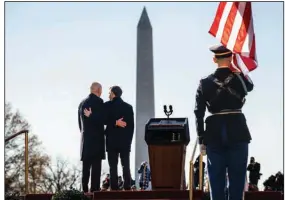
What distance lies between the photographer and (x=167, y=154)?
43.3ft

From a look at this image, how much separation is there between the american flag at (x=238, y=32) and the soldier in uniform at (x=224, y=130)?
1.49 ft

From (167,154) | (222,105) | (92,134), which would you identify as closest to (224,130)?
(222,105)

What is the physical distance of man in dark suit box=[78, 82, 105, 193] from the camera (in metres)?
13.3

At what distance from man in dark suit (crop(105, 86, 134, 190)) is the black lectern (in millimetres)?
364

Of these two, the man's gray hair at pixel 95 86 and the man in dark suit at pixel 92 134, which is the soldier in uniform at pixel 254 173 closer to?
the man in dark suit at pixel 92 134

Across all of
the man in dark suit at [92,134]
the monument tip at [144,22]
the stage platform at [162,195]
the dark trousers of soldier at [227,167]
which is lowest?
the stage platform at [162,195]

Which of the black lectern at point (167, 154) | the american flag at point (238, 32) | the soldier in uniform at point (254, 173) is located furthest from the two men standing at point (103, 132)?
the american flag at point (238, 32)

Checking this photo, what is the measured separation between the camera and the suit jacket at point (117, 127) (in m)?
13.4

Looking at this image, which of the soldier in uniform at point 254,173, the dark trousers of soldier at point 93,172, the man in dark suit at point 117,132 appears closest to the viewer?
the man in dark suit at point 117,132

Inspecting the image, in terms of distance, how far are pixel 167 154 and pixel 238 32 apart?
3.35m

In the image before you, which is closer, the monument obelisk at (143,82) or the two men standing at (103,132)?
the two men standing at (103,132)

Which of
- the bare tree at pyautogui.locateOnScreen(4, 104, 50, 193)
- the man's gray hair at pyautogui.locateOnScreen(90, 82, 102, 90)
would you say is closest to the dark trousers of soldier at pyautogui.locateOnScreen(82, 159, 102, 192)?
the man's gray hair at pyautogui.locateOnScreen(90, 82, 102, 90)

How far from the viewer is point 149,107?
44.5 metres

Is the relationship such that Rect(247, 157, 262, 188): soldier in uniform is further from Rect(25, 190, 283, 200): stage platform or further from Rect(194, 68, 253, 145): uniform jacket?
Rect(194, 68, 253, 145): uniform jacket
